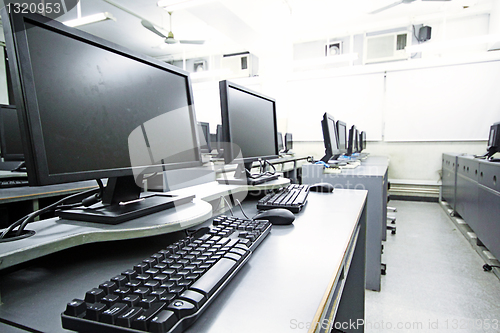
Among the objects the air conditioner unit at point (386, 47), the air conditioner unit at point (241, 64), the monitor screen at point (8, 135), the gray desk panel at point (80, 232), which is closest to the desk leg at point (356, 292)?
the gray desk panel at point (80, 232)

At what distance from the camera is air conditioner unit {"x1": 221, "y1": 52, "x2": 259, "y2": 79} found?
21.5ft

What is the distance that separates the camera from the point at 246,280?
1.72ft

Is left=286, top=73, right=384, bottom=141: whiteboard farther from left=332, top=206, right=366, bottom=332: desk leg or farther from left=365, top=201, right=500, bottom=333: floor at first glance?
left=332, top=206, right=366, bottom=332: desk leg

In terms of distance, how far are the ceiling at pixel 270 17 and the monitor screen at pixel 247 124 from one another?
9.70ft

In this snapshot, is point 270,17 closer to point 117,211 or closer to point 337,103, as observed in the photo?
point 337,103

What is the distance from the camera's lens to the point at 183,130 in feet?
2.99

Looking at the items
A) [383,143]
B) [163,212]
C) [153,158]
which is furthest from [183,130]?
[383,143]

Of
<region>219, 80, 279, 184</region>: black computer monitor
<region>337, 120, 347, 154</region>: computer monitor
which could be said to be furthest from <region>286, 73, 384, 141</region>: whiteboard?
<region>219, 80, 279, 184</region>: black computer monitor

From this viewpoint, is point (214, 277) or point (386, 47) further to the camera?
point (386, 47)

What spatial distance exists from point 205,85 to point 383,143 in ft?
14.7

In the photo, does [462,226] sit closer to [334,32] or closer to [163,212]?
[163,212]

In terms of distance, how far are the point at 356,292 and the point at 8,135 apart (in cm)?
259

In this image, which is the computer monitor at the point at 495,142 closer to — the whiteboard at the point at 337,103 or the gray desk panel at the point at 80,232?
the whiteboard at the point at 337,103

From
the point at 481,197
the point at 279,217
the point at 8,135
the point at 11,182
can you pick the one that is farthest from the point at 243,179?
the point at 481,197
